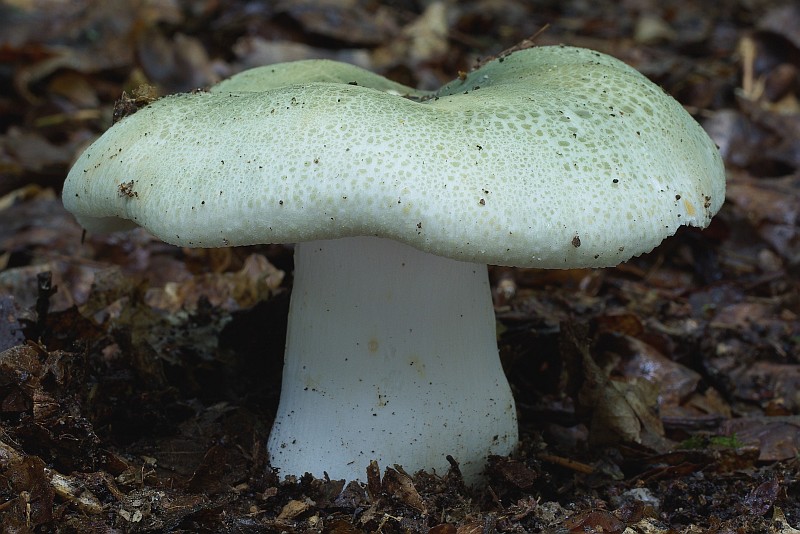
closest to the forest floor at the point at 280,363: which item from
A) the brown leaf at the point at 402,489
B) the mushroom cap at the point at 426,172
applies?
the brown leaf at the point at 402,489

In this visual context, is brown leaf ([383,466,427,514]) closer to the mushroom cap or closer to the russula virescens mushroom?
the russula virescens mushroom

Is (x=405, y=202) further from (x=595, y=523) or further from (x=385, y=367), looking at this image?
(x=595, y=523)

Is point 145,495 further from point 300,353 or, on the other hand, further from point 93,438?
point 300,353

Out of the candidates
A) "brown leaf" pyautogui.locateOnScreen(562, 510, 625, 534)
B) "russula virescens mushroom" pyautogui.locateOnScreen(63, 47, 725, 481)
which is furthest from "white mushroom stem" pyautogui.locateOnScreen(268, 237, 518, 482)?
"brown leaf" pyautogui.locateOnScreen(562, 510, 625, 534)

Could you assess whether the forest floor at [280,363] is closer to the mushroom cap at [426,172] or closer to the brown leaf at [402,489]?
the brown leaf at [402,489]

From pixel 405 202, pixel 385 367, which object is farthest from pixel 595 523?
pixel 405 202

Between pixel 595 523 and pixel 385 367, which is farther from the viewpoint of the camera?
pixel 385 367

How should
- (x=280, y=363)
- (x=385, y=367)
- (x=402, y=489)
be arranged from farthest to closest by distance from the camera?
(x=280, y=363)
(x=385, y=367)
(x=402, y=489)
